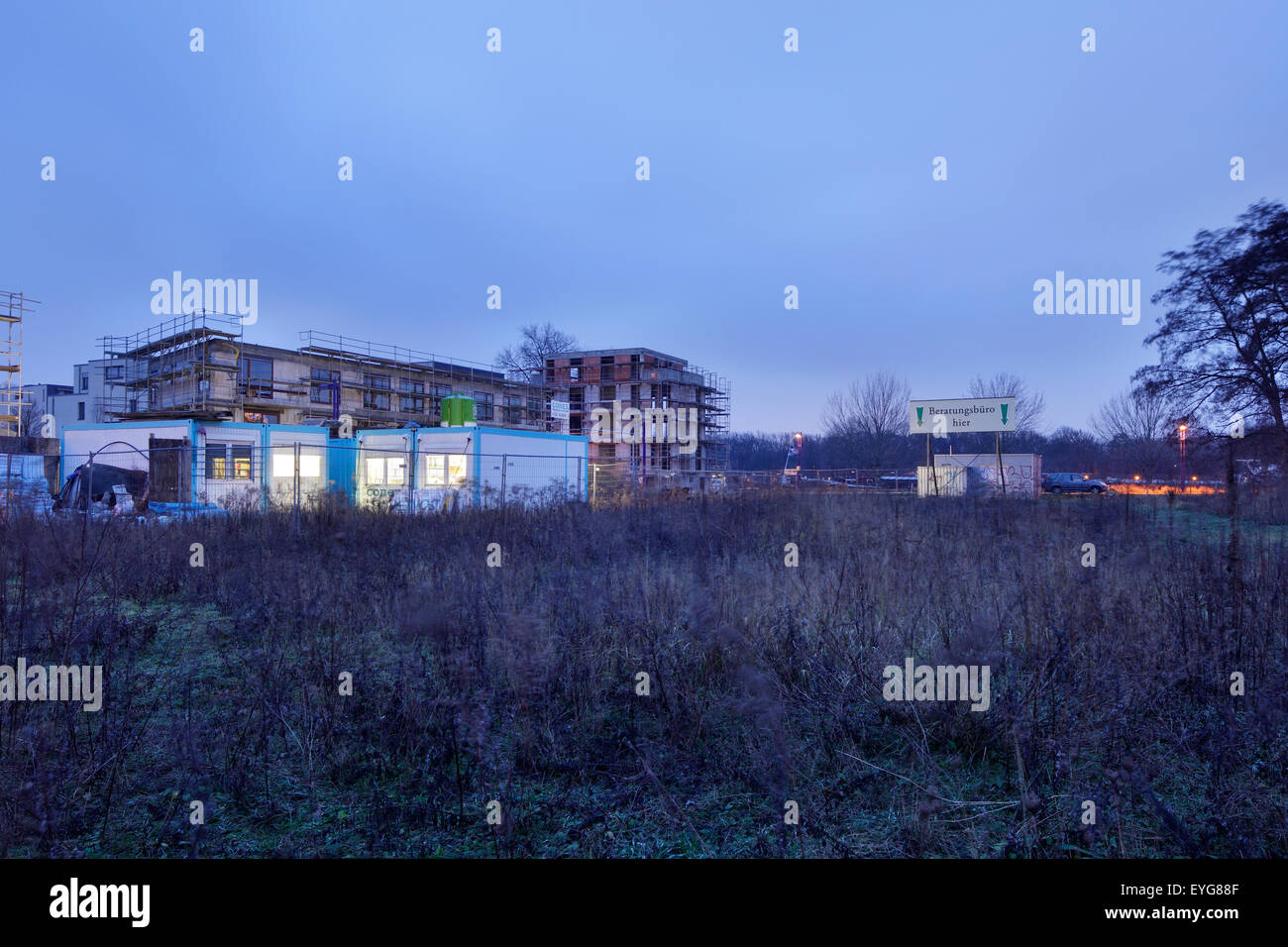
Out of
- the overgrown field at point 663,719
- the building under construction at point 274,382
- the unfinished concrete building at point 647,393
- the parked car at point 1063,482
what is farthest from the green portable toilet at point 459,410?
the unfinished concrete building at point 647,393

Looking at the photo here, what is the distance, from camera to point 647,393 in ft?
258

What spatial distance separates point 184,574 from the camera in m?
8.30

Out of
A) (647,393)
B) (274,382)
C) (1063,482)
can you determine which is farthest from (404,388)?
(1063,482)

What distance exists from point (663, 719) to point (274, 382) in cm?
4579

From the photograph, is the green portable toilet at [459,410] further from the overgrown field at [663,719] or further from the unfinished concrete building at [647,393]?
the unfinished concrete building at [647,393]

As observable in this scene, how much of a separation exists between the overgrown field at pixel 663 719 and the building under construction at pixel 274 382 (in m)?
31.8

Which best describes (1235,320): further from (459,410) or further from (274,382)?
(274,382)

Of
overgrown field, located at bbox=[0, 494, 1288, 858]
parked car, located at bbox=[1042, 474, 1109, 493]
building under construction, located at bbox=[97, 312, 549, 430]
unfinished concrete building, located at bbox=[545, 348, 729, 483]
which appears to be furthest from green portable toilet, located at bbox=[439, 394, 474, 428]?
unfinished concrete building, located at bbox=[545, 348, 729, 483]

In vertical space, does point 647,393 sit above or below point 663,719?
above

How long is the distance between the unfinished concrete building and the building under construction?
64.7 feet
